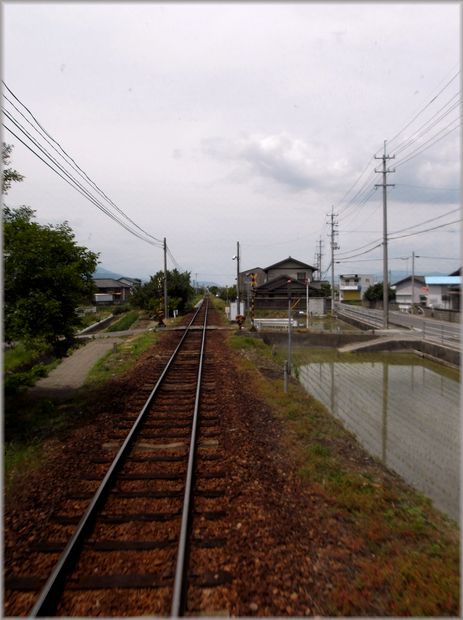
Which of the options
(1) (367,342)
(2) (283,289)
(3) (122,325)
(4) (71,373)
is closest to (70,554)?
(4) (71,373)

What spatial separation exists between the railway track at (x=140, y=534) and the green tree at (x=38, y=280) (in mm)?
2669

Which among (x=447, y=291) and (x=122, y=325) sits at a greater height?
(x=447, y=291)

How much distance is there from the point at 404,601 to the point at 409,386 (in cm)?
974

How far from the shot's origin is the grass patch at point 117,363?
458 inches

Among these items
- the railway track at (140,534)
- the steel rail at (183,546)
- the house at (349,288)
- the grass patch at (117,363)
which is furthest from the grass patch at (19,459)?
the house at (349,288)

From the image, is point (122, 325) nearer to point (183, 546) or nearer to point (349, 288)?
point (183, 546)

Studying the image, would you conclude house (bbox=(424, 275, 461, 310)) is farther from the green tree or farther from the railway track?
the green tree

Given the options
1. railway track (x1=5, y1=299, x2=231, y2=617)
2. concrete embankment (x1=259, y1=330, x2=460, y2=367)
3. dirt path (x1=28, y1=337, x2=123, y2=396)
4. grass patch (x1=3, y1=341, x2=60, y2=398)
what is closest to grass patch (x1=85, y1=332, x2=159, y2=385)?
dirt path (x1=28, y1=337, x2=123, y2=396)

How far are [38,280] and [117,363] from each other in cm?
650

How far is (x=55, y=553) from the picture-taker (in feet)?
11.7

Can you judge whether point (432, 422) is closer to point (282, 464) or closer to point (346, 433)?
point (346, 433)

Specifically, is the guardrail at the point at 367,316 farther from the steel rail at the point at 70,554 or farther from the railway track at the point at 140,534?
the steel rail at the point at 70,554

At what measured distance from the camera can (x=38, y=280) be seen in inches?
302

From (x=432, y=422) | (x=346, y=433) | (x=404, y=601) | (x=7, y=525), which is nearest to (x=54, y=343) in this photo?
(x=7, y=525)
